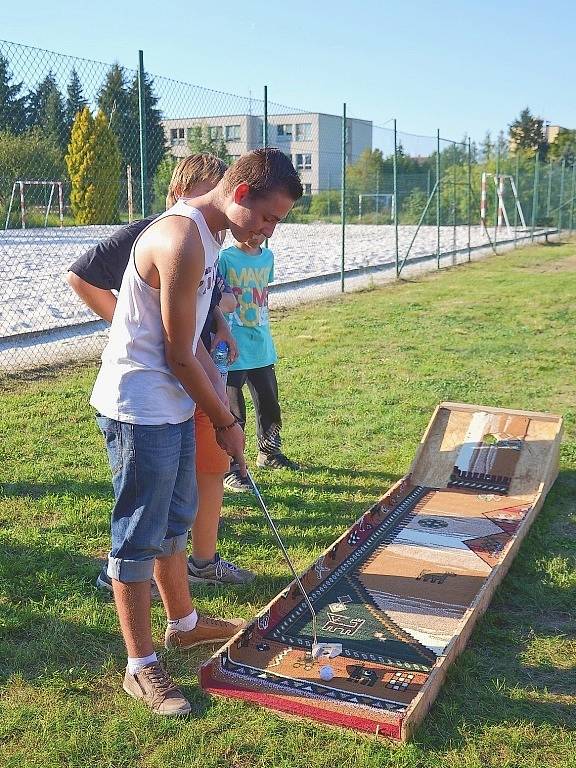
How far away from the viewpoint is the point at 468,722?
114 inches

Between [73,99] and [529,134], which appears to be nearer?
[73,99]

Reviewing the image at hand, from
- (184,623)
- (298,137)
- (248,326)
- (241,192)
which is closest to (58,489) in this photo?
(248,326)

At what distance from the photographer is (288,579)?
13.2 feet

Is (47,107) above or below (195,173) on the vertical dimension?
above

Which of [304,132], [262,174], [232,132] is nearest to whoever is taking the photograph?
[262,174]

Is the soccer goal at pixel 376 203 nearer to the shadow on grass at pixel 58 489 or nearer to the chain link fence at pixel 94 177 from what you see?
the chain link fence at pixel 94 177

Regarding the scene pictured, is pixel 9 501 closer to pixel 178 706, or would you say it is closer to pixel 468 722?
pixel 178 706

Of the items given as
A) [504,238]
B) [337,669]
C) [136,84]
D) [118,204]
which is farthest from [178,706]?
[504,238]

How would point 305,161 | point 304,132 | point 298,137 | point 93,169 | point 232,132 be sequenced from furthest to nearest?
1. point 305,161
2. point 304,132
3. point 298,137
4. point 232,132
5. point 93,169

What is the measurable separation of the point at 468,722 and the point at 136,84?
838cm

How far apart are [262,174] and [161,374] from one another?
710mm

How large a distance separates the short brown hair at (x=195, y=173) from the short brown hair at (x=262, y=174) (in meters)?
0.64

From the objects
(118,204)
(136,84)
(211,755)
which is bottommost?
(211,755)

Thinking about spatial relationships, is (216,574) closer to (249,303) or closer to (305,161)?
(249,303)
